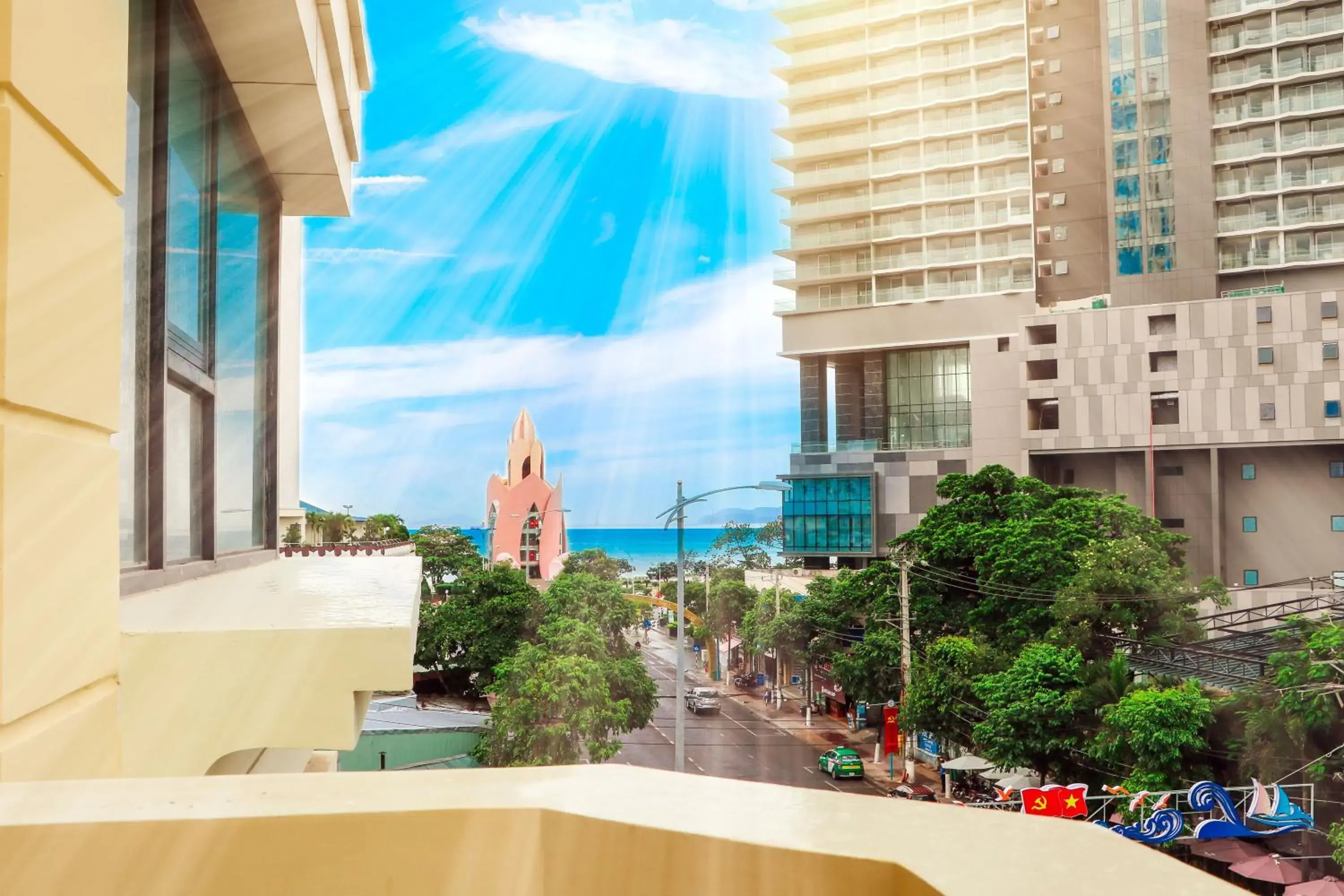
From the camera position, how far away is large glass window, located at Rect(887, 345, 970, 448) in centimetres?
3422

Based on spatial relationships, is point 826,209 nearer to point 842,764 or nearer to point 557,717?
point 842,764

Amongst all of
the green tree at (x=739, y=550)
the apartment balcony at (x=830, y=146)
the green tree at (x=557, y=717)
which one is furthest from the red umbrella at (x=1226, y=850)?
the apartment balcony at (x=830, y=146)

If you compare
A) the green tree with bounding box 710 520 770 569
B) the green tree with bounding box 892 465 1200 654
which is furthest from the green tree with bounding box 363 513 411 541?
the green tree with bounding box 892 465 1200 654

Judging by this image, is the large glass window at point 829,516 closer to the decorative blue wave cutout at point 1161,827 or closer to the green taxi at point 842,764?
the green taxi at point 842,764

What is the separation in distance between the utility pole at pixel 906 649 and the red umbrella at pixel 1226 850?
6.61m

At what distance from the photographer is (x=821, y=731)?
30.3 meters

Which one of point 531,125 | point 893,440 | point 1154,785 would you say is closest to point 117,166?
point 1154,785

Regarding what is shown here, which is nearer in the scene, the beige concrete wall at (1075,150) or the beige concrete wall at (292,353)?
the beige concrete wall at (292,353)

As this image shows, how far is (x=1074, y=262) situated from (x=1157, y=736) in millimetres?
22166

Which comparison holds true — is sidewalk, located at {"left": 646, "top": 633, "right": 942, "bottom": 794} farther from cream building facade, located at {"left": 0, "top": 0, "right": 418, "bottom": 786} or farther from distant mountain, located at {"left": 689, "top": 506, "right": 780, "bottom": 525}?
cream building facade, located at {"left": 0, "top": 0, "right": 418, "bottom": 786}

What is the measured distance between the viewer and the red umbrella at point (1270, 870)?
15477mm

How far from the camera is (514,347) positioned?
116 metres

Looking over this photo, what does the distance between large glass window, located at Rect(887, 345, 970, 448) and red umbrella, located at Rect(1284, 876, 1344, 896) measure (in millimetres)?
19279

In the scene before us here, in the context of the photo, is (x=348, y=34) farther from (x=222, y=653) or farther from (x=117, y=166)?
(x=222, y=653)
